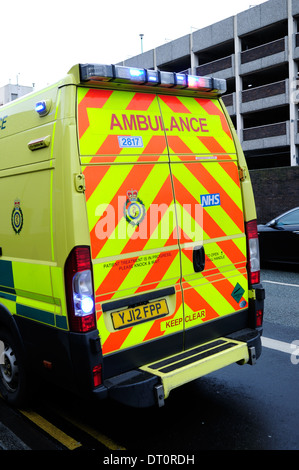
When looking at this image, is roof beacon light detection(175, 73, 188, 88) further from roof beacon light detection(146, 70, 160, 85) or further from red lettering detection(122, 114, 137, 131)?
red lettering detection(122, 114, 137, 131)

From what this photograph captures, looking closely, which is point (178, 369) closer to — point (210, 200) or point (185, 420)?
point (185, 420)

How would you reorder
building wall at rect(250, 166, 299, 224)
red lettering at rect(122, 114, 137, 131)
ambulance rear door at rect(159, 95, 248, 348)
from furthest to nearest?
building wall at rect(250, 166, 299, 224) < ambulance rear door at rect(159, 95, 248, 348) < red lettering at rect(122, 114, 137, 131)

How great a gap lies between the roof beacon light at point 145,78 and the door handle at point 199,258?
141 centimetres

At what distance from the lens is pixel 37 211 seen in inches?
145

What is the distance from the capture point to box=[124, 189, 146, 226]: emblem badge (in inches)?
145

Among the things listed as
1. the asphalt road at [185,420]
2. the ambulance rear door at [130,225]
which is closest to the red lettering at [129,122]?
the ambulance rear door at [130,225]

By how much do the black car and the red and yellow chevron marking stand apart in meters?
6.53

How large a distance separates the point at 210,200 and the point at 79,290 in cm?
151

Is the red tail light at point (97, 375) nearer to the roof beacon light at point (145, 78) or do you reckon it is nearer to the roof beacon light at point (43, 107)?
the roof beacon light at point (43, 107)

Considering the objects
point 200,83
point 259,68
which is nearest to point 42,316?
point 200,83

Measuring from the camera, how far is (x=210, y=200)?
166 inches

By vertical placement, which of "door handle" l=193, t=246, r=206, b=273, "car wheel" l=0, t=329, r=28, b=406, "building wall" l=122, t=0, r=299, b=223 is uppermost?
"building wall" l=122, t=0, r=299, b=223

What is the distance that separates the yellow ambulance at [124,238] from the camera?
3424mm

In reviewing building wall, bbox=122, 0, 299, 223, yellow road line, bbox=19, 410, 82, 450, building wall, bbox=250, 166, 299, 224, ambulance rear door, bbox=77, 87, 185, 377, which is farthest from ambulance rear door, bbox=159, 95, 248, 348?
building wall, bbox=122, 0, 299, 223
